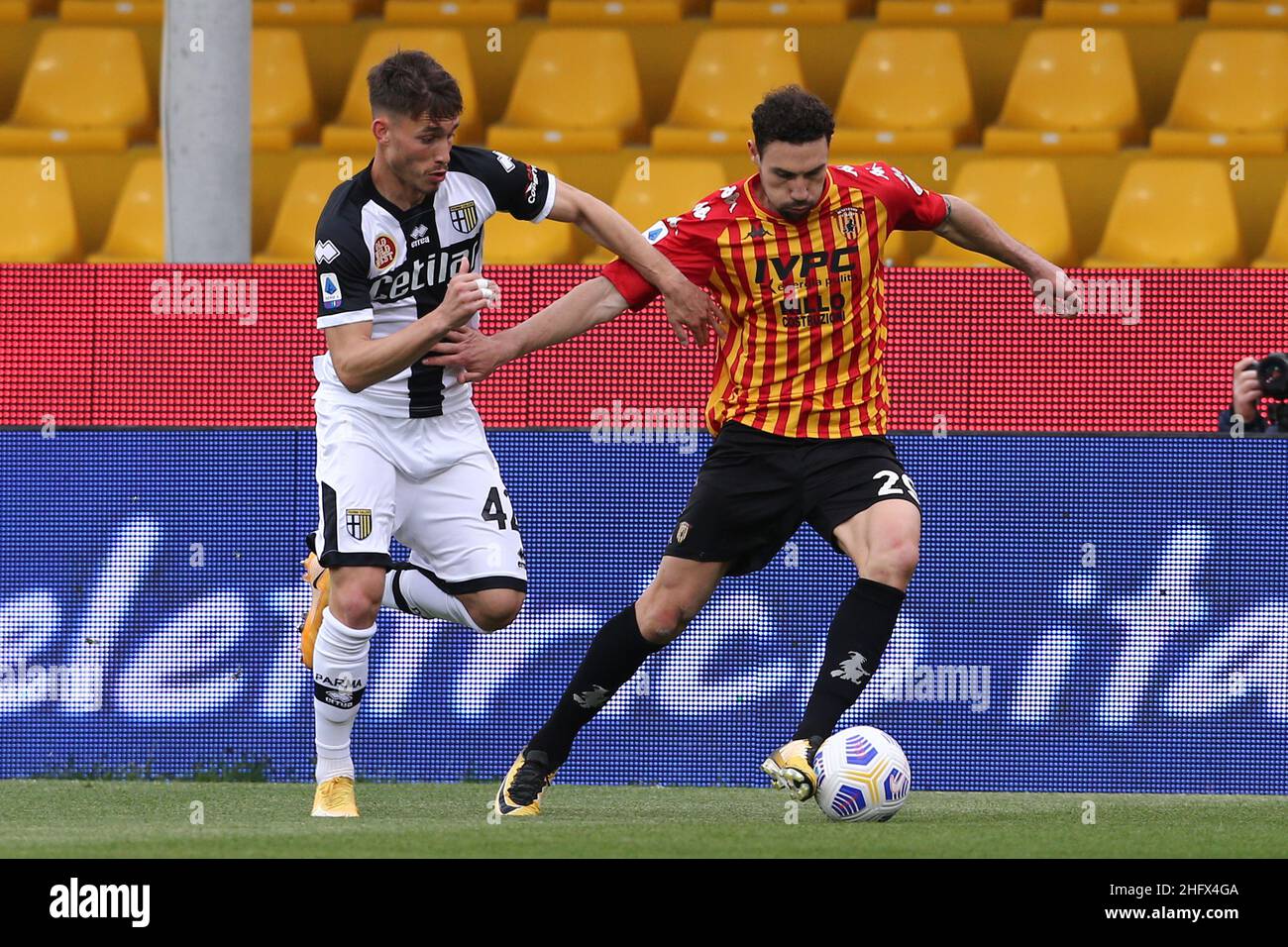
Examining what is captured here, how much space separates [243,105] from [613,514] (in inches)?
96.5

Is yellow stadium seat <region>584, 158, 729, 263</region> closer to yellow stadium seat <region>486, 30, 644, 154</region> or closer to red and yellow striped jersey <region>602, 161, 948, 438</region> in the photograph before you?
yellow stadium seat <region>486, 30, 644, 154</region>

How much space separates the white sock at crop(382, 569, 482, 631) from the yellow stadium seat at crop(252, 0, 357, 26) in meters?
7.29

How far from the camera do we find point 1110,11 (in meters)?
12.0

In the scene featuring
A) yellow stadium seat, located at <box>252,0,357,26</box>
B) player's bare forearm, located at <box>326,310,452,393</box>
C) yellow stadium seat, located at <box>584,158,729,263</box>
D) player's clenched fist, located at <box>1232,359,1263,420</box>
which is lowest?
player's clenched fist, located at <box>1232,359,1263,420</box>

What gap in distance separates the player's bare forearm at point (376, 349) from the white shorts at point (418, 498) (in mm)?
277

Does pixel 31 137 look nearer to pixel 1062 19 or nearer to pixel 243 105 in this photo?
pixel 243 105

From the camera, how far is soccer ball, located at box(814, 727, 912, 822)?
5.68 metres

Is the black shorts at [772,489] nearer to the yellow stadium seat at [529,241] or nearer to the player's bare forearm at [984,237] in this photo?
the player's bare forearm at [984,237]

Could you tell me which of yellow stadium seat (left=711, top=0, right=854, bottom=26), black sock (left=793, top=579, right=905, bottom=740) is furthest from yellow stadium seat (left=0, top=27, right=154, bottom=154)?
black sock (left=793, top=579, right=905, bottom=740)

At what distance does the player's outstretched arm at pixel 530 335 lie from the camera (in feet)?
19.4

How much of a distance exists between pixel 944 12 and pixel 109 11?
5.39 meters

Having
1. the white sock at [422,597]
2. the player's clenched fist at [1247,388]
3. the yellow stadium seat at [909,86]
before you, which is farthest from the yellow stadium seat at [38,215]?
the player's clenched fist at [1247,388]

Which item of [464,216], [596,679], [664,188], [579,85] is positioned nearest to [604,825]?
[596,679]

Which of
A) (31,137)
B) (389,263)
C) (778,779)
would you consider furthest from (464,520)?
(31,137)
